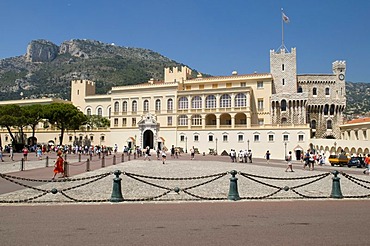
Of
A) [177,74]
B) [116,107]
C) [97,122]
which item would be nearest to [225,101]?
[177,74]

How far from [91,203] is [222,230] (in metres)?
5.62

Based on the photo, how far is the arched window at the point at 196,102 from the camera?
204 feet

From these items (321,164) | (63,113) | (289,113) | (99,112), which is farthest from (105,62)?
(321,164)

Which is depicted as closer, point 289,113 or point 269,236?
point 269,236

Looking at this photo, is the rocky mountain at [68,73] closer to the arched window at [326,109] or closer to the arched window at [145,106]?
the arched window at [326,109]

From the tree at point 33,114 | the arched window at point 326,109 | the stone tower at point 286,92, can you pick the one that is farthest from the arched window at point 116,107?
the arched window at point 326,109

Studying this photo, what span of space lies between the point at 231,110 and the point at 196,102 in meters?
6.60

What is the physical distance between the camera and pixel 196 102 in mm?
62281

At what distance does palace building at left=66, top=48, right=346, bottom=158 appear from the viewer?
5803 centimetres

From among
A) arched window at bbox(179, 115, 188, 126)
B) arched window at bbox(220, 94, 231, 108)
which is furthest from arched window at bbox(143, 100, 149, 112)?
arched window at bbox(220, 94, 231, 108)

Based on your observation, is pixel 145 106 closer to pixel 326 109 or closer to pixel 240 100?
pixel 240 100

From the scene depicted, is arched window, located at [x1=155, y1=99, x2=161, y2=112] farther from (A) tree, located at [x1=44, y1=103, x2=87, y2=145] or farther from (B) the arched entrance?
(A) tree, located at [x1=44, y1=103, x2=87, y2=145]

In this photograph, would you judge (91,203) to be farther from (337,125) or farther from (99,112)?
(99,112)

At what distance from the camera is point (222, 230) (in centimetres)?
793
